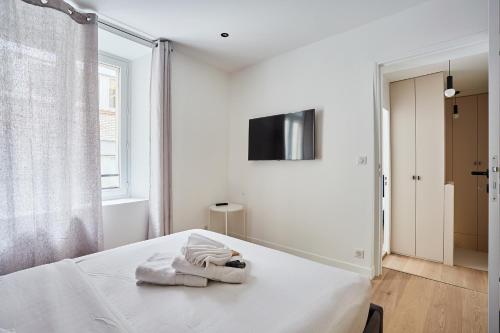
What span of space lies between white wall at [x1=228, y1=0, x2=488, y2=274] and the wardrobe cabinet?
3.78ft

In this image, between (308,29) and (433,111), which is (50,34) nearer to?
(308,29)

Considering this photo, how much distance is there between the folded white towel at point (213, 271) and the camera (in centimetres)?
123

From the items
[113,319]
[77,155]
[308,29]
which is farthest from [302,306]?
[308,29]

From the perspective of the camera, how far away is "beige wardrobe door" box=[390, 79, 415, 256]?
10.4ft

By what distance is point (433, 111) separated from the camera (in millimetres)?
3031

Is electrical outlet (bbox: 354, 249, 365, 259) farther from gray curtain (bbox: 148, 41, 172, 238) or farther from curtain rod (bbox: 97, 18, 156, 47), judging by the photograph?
curtain rod (bbox: 97, 18, 156, 47)

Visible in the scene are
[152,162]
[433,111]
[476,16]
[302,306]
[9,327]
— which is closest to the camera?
[9,327]

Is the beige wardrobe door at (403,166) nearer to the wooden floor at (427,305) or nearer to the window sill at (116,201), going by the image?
the wooden floor at (427,305)

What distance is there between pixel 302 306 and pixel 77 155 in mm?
2250

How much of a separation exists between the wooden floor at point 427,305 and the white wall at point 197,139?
2.26m

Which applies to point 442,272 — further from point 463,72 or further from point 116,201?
point 116,201

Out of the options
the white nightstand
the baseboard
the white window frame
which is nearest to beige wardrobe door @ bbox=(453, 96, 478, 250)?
the baseboard

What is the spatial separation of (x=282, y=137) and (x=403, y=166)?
172 centimetres

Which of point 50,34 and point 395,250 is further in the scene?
point 395,250
